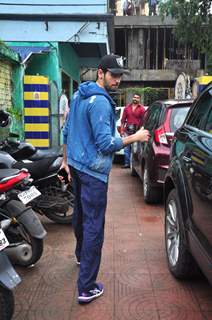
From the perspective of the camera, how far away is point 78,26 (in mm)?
12555

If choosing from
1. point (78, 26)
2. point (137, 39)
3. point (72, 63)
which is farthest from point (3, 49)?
point (137, 39)

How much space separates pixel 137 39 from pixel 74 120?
2806 cm

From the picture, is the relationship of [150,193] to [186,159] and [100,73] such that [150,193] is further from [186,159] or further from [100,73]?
[100,73]

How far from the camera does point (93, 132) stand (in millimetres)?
3555

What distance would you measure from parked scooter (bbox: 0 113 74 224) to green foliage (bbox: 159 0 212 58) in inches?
475

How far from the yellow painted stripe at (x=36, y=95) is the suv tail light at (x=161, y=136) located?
567 centimetres

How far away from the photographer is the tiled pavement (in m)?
3.62

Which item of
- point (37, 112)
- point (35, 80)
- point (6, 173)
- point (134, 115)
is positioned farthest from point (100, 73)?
point (37, 112)

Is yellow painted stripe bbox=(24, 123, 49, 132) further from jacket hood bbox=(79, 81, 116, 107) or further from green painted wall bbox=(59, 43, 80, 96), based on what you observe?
jacket hood bbox=(79, 81, 116, 107)

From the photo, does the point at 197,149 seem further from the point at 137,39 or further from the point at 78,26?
the point at 137,39

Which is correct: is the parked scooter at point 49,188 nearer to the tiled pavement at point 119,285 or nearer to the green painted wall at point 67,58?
the tiled pavement at point 119,285

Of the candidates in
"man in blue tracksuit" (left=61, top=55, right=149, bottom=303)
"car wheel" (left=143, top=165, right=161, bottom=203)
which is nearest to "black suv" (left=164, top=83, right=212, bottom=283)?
"man in blue tracksuit" (left=61, top=55, right=149, bottom=303)

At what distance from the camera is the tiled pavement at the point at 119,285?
3619mm

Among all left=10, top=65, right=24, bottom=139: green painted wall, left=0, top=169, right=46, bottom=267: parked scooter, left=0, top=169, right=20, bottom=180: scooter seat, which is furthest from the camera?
left=10, top=65, right=24, bottom=139: green painted wall
